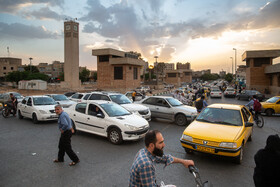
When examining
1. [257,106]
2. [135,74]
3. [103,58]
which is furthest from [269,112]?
[103,58]

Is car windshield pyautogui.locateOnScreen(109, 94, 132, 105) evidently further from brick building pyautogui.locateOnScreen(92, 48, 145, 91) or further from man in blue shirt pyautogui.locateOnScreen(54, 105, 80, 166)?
brick building pyautogui.locateOnScreen(92, 48, 145, 91)

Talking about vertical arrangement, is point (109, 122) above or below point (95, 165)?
above

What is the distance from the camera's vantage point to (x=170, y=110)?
10961 millimetres

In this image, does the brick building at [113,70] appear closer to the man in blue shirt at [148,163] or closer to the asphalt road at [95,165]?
the asphalt road at [95,165]

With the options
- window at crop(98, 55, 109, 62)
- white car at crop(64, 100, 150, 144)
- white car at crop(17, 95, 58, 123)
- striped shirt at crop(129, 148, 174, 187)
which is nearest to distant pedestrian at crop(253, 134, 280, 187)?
striped shirt at crop(129, 148, 174, 187)

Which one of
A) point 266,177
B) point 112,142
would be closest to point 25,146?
point 112,142

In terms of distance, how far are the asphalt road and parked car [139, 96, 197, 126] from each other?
2.58 metres

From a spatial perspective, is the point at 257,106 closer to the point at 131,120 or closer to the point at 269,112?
the point at 269,112

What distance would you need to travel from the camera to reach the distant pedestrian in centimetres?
249

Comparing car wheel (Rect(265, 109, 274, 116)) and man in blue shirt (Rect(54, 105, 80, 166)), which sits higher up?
man in blue shirt (Rect(54, 105, 80, 166))

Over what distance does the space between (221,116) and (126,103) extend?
636 cm

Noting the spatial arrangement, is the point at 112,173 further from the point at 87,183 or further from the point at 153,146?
the point at 153,146

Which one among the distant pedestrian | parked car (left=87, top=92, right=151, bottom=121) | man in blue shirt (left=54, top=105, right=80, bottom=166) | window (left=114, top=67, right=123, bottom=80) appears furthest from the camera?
window (left=114, top=67, right=123, bottom=80)

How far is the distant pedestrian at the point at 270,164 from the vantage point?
8.18 ft
